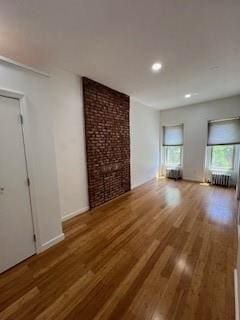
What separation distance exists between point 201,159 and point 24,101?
541cm

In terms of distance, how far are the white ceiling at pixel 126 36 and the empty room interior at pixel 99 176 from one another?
15 millimetres

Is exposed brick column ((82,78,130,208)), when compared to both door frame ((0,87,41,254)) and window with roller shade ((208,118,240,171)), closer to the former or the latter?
door frame ((0,87,41,254))

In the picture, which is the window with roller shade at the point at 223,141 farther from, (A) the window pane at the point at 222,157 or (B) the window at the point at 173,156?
(B) the window at the point at 173,156

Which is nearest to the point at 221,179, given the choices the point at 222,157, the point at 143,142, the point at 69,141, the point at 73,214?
the point at 222,157

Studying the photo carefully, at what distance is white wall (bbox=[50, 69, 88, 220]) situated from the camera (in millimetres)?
2777

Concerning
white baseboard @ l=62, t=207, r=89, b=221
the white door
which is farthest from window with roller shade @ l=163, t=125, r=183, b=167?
the white door

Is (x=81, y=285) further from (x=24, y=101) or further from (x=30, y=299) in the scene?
(x=24, y=101)

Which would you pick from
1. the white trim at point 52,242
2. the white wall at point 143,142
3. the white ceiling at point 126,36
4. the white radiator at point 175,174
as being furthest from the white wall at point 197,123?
the white trim at point 52,242

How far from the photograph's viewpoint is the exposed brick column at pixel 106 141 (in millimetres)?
3355

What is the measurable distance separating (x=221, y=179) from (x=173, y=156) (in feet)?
6.15

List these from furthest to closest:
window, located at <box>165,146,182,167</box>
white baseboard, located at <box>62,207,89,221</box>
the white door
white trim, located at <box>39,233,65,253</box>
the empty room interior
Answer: window, located at <box>165,146,182,167</box>
white baseboard, located at <box>62,207,89,221</box>
white trim, located at <box>39,233,65,253</box>
the white door
the empty room interior

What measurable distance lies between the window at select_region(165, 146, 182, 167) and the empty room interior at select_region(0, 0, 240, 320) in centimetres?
232

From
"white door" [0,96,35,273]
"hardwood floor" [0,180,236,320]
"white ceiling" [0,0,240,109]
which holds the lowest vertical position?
"hardwood floor" [0,180,236,320]

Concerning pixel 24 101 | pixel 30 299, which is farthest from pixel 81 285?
pixel 24 101
